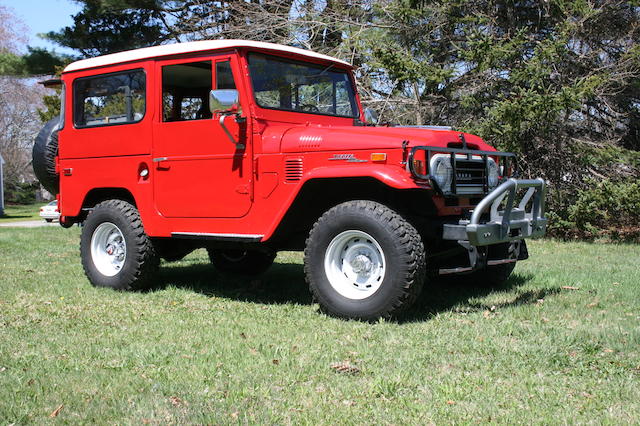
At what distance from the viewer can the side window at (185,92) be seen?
6672 mm

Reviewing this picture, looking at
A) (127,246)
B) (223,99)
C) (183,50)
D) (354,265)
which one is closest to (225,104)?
(223,99)

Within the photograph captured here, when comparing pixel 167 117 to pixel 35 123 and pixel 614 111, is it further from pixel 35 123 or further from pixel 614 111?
pixel 35 123

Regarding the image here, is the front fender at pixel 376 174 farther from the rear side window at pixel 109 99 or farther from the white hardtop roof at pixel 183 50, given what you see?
the rear side window at pixel 109 99

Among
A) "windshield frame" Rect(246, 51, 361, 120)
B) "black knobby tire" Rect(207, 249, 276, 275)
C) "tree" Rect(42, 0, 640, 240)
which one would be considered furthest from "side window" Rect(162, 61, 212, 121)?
"tree" Rect(42, 0, 640, 240)

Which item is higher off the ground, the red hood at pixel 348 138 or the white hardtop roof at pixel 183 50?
the white hardtop roof at pixel 183 50

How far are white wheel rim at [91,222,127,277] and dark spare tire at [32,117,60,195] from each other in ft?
4.37

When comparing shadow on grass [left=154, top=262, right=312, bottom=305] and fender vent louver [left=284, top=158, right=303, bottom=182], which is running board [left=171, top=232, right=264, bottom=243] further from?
shadow on grass [left=154, top=262, right=312, bottom=305]

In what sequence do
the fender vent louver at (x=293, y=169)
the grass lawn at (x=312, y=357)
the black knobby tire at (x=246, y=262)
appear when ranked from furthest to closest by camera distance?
the black knobby tire at (x=246, y=262) → the fender vent louver at (x=293, y=169) → the grass lawn at (x=312, y=357)

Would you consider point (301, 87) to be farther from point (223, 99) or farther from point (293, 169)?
point (293, 169)

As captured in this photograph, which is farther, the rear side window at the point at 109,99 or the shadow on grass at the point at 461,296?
the rear side window at the point at 109,99

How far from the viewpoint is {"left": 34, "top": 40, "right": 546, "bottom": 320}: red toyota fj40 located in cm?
540

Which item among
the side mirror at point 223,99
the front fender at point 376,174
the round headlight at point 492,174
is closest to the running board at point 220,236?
the front fender at point 376,174

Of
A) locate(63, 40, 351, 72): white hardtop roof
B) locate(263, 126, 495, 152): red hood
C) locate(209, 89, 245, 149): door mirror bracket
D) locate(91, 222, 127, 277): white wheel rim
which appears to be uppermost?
locate(63, 40, 351, 72): white hardtop roof

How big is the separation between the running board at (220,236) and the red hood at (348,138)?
0.82 meters
